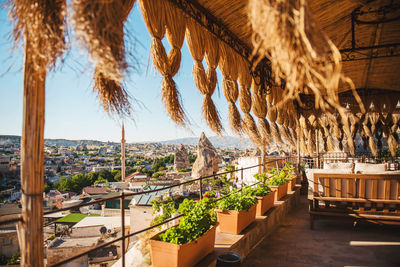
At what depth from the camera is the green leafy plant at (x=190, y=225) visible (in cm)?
178

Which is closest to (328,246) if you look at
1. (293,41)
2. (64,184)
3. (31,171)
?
(293,41)

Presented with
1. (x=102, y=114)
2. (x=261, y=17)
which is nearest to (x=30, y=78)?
(x=102, y=114)

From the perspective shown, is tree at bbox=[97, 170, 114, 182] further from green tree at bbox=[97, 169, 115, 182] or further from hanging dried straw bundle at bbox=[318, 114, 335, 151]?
hanging dried straw bundle at bbox=[318, 114, 335, 151]

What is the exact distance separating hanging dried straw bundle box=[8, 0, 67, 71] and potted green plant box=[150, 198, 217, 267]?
129 cm

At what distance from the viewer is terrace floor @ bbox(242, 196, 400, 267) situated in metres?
2.50

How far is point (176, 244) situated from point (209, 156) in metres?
18.3

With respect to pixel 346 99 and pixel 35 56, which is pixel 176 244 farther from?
pixel 346 99

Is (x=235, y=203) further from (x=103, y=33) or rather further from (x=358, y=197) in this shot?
(x=103, y=33)

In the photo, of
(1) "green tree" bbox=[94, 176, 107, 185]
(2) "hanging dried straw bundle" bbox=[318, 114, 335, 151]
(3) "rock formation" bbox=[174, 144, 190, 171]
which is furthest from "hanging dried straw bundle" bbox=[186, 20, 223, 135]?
(1) "green tree" bbox=[94, 176, 107, 185]

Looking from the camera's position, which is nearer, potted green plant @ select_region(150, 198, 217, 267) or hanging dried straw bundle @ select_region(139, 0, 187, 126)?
potted green plant @ select_region(150, 198, 217, 267)

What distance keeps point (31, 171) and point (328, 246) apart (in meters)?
3.03

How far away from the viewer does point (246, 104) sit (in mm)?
3781

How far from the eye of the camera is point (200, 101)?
9.02 feet

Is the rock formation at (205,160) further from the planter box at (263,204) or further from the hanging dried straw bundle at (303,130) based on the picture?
the planter box at (263,204)
